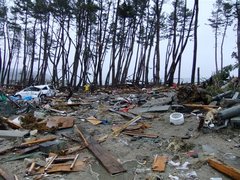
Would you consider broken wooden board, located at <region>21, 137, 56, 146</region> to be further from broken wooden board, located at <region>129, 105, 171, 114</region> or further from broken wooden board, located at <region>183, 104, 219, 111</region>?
broken wooden board, located at <region>183, 104, 219, 111</region>

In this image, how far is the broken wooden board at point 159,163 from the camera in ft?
19.8

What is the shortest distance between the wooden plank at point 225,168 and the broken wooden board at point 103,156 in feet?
5.65

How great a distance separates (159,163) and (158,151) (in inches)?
28.7

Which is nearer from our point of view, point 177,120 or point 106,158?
point 106,158

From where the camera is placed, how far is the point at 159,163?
6.23 meters

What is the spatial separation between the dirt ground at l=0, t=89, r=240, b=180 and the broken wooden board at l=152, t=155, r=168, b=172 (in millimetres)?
83

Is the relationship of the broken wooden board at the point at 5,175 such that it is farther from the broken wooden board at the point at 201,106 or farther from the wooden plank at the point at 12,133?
the broken wooden board at the point at 201,106

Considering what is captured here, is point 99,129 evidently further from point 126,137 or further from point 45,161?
point 45,161

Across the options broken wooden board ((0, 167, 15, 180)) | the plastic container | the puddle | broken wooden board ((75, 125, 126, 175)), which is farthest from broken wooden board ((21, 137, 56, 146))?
the plastic container

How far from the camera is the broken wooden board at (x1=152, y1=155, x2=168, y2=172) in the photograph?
6027 millimetres

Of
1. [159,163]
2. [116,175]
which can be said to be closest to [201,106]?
[159,163]

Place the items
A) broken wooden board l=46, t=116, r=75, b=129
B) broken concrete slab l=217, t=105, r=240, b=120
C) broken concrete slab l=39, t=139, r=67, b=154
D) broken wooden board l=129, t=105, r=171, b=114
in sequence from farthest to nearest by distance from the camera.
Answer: broken wooden board l=129, t=105, r=171, b=114
broken wooden board l=46, t=116, r=75, b=129
broken concrete slab l=217, t=105, r=240, b=120
broken concrete slab l=39, t=139, r=67, b=154

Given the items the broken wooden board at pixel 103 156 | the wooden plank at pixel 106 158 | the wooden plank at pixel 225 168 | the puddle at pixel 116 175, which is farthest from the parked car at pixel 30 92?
the wooden plank at pixel 225 168

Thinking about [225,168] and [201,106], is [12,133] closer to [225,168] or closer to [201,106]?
[225,168]
